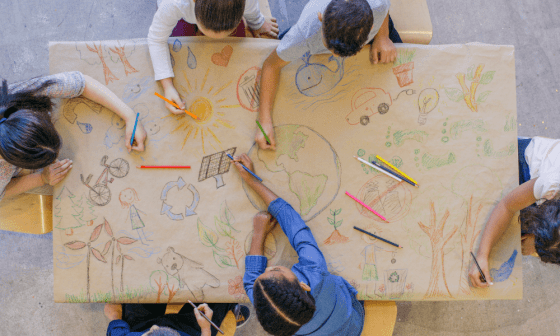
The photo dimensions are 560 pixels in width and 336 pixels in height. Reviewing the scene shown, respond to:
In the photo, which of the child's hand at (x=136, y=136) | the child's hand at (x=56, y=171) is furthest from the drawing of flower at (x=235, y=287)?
the child's hand at (x=56, y=171)

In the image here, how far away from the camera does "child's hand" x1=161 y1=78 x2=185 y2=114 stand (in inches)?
44.2

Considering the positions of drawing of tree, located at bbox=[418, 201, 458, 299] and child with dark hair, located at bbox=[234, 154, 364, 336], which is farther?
drawing of tree, located at bbox=[418, 201, 458, 299]

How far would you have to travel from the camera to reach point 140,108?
114 cm

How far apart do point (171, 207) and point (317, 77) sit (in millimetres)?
623

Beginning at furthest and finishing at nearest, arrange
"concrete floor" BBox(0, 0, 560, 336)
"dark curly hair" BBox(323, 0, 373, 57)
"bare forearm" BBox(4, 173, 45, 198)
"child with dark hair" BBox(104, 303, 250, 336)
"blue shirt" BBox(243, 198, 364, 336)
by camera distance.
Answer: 1. "concrete floor" BBox(0, 0, 560, 336)
2. "child with dark hair" BBox(104, 303, 250, 336)
3. "bare forearm" BBox(4, 173, 45, 198)
4. "blue shirt" BBox(243, 198, 364, 336)
5. "dark curly hair" BBox(323, 0, 373, 57)

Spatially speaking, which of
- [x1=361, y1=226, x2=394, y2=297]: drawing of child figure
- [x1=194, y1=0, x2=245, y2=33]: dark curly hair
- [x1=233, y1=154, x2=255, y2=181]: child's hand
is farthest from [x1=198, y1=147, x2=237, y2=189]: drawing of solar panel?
[x1=361, y1=226, x2=394, y2=297]: drawing of child figure

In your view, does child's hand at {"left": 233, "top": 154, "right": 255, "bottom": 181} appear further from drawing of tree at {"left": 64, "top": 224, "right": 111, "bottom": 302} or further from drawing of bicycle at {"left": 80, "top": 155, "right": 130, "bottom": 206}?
drawing of tree at {"left": 64, "top": 224, "right": 111, "bottom": 302}

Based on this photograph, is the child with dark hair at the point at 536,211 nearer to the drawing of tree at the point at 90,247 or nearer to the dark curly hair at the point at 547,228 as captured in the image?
the dark curly hair at the point at 547,228

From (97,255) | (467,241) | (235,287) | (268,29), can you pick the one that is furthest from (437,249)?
(97,255)

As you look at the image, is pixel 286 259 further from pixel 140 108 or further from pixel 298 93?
pixel 140 108

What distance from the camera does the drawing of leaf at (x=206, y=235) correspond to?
3.61 feet

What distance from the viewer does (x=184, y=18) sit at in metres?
1.12

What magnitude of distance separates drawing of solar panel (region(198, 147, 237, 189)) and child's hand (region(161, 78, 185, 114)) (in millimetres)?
176

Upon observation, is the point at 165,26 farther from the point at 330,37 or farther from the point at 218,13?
the point at 330,37
